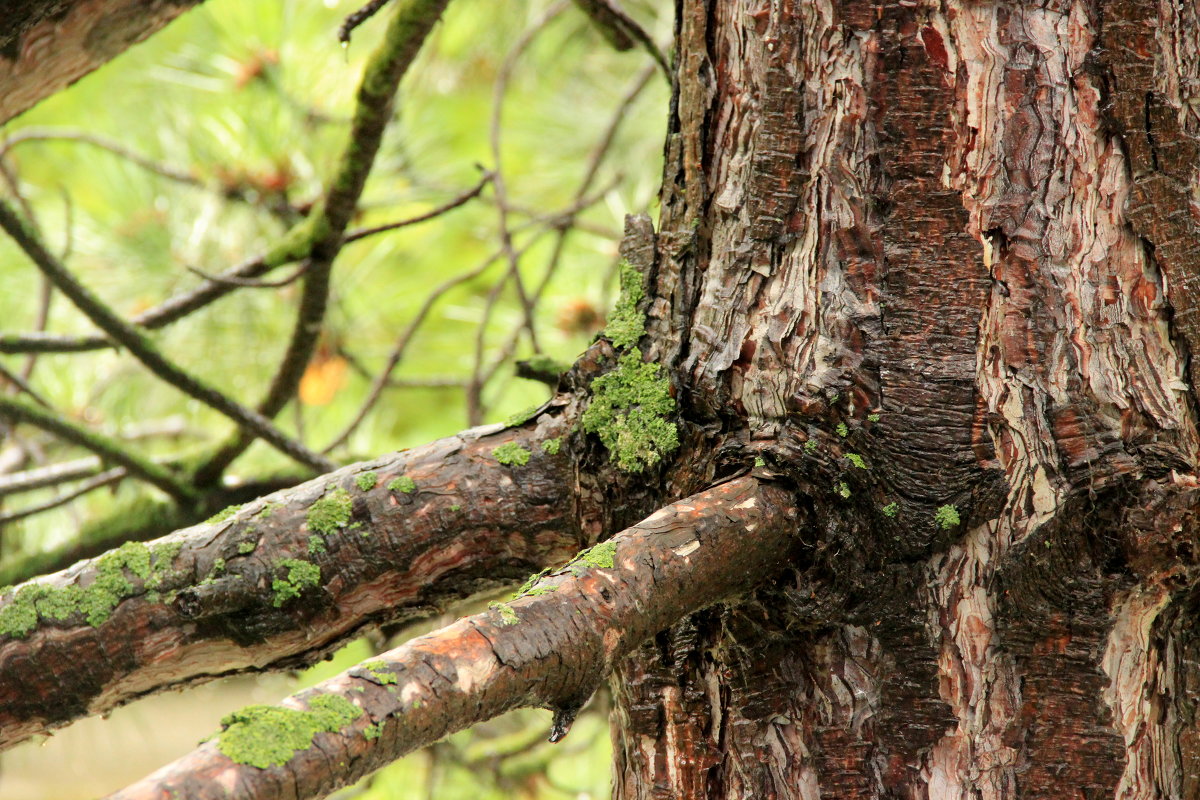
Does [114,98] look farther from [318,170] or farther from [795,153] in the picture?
[795,153]

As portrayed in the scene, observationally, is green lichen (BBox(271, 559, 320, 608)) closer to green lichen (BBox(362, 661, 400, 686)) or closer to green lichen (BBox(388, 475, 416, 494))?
green lichen (BBox(388, 475, 416, 494))

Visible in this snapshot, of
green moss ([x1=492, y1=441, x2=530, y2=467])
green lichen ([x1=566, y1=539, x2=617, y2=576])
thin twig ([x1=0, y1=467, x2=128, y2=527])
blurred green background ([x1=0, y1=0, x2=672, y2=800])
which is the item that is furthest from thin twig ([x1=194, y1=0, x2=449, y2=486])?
green lichen ([x1=566, y1=539, x2=617, y2=576])

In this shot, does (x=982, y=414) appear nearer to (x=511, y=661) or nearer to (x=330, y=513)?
(x=511, y=661)

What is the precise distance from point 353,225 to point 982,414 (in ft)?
7.11

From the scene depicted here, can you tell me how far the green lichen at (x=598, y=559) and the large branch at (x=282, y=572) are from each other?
0.19 m

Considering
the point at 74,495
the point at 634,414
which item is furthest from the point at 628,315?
the point at 74,495

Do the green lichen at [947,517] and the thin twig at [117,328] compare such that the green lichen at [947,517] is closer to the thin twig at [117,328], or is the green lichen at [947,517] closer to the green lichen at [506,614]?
the green lichen at [506,614]

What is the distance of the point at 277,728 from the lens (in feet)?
1.79

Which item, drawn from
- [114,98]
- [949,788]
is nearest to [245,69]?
[114,98]

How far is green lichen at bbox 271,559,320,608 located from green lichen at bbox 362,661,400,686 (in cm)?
30

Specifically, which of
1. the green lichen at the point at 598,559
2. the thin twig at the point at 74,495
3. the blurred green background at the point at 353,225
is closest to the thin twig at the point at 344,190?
the thin twig at the point at 74,495

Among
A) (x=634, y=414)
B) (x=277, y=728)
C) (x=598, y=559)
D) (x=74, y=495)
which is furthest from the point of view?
(x=74, y=495)

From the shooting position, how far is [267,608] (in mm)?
864

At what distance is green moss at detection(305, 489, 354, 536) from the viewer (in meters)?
0.87
